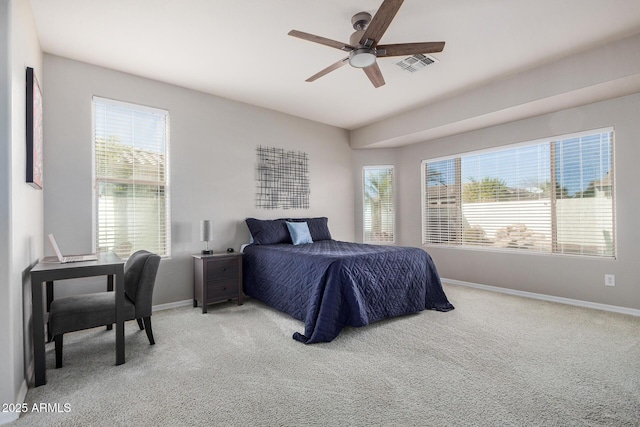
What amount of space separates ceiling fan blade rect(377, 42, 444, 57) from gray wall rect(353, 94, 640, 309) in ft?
8.14

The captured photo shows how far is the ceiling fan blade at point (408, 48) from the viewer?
7.78 ft

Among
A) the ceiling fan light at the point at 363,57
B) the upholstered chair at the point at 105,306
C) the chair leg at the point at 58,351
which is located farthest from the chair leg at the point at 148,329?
the ceiling fan light at the point at 363,57

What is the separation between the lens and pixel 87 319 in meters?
2.26

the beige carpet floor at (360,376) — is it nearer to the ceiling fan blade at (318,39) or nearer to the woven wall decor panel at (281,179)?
the woven wall decor panel at (281,179)

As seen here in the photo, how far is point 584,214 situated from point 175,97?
5.05 metres

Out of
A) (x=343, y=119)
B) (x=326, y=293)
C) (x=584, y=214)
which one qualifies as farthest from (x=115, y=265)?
(x=584, y=214)

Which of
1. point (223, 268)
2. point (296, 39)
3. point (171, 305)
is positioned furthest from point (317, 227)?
point (296, 39)

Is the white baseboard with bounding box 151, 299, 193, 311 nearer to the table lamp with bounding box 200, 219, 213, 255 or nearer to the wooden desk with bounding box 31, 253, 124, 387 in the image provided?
the table lamp with bounding box 200, 219, 213, 255

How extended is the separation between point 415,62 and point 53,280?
3.60 m

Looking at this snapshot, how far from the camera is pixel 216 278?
143 inches

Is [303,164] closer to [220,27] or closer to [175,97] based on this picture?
[175,97]

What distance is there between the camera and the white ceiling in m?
2.41

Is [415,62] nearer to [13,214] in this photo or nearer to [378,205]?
[378,205]

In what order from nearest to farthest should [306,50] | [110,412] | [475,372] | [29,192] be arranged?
[110,412] → [475,372] → [29,192] → [306,50]
